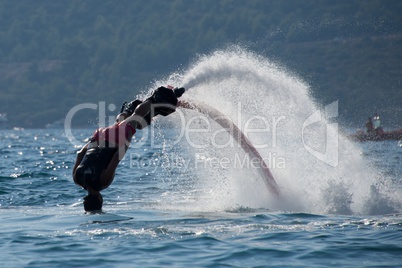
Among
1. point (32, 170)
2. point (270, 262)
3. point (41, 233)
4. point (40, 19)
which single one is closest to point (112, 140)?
point (41, 233)

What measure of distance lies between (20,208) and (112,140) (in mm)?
2686

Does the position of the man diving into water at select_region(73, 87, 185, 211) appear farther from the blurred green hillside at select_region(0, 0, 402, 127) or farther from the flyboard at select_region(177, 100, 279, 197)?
the blurred green hillside at select_region(0, 0, 402, 127)

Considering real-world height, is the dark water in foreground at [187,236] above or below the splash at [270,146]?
below

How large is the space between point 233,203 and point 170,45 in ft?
442

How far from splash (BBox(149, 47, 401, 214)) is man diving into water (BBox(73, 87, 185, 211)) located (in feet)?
4.64

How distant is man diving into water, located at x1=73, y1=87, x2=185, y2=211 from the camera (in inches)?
515

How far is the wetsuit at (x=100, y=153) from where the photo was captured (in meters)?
13.0

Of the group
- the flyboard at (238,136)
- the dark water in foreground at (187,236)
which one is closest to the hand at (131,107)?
the flyboard at (238,136)

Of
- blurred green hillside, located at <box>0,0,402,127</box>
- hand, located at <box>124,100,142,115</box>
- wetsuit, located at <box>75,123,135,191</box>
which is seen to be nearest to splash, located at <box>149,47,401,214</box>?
hand, located at <box>124,100,142,115</box>

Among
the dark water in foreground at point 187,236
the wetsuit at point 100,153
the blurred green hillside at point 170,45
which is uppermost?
the blurred green hillside at point 170,45

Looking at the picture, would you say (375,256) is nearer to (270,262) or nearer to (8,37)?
(270,262)

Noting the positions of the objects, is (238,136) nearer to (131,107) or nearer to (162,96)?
(162,96)

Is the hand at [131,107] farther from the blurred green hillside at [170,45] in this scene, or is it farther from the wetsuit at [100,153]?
the blurred green hillside at [170,45]

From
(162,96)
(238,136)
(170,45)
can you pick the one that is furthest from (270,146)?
(170,45)
